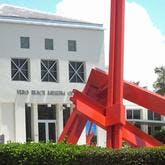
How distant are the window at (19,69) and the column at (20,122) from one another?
1.80 meters

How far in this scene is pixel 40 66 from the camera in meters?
43.5

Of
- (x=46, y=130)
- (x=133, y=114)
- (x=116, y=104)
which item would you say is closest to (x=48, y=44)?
(x=46, y=130)

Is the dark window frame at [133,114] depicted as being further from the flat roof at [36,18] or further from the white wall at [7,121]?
the white wall at [7,121]

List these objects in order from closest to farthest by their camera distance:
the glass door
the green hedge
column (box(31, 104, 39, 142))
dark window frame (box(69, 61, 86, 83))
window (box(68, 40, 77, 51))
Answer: the green hedge
column (box(31, 104, 39, 142))
the glass door
dark window frame (box(69, 61, 86, 83))
window (box(68, 40, 77, 51))

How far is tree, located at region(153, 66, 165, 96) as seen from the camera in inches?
2653

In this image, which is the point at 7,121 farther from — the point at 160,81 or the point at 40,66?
the point at 160,81

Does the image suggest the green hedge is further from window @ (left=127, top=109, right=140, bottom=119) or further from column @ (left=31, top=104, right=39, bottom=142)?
window @ (left=127, top=109, right=140, bottom=119)

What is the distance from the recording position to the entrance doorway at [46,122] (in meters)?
44.2

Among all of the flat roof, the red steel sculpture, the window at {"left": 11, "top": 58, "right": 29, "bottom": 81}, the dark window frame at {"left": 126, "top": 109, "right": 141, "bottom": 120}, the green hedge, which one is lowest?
the green hedge

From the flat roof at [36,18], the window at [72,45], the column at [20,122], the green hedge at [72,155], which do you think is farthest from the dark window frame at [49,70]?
the green hedge at [72,155]

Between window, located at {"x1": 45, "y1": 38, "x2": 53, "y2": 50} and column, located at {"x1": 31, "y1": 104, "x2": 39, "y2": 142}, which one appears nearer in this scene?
column, located at {"x1": 31, "y1": 104, "x2": 39, "y2": 142}

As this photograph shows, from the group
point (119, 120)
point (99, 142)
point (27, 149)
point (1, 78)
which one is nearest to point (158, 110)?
point (119, 120)

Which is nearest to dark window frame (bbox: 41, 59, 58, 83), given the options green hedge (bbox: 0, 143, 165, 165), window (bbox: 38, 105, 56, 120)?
window (bbox: 38, 105, 56, 120)

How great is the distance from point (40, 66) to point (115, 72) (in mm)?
25043
